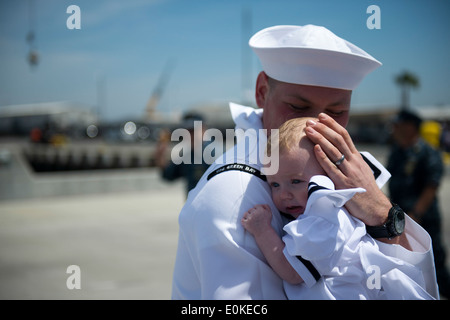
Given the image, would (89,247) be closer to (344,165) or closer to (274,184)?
(274,184)

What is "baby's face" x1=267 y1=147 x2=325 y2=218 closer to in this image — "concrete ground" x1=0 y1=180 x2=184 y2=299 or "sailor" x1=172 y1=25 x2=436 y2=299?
"sailor" x1=172 y1=25 x2=436 y2=299

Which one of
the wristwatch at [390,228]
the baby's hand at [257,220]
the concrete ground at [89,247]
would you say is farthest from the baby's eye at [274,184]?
the concrete ground at [89,247]

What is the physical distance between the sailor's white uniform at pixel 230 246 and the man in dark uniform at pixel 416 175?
360cm

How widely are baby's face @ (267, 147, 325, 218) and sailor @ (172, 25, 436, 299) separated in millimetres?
41

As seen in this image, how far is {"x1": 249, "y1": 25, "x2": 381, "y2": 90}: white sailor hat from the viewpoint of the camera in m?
1.60

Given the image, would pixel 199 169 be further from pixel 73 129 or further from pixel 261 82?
pixel 73 129

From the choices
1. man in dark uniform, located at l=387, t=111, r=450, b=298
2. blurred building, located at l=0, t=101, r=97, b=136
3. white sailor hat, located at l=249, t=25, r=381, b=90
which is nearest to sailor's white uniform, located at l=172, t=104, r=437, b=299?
white sailor hat, located at l=249, t=25, r=381, b=90

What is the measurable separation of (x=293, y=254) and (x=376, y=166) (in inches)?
24.9

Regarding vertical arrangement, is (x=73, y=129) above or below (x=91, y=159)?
below

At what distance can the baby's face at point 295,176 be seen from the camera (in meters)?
1.44

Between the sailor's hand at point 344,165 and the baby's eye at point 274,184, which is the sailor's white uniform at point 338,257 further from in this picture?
the baby's eye at point 274,184

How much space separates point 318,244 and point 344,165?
286 millimetres
